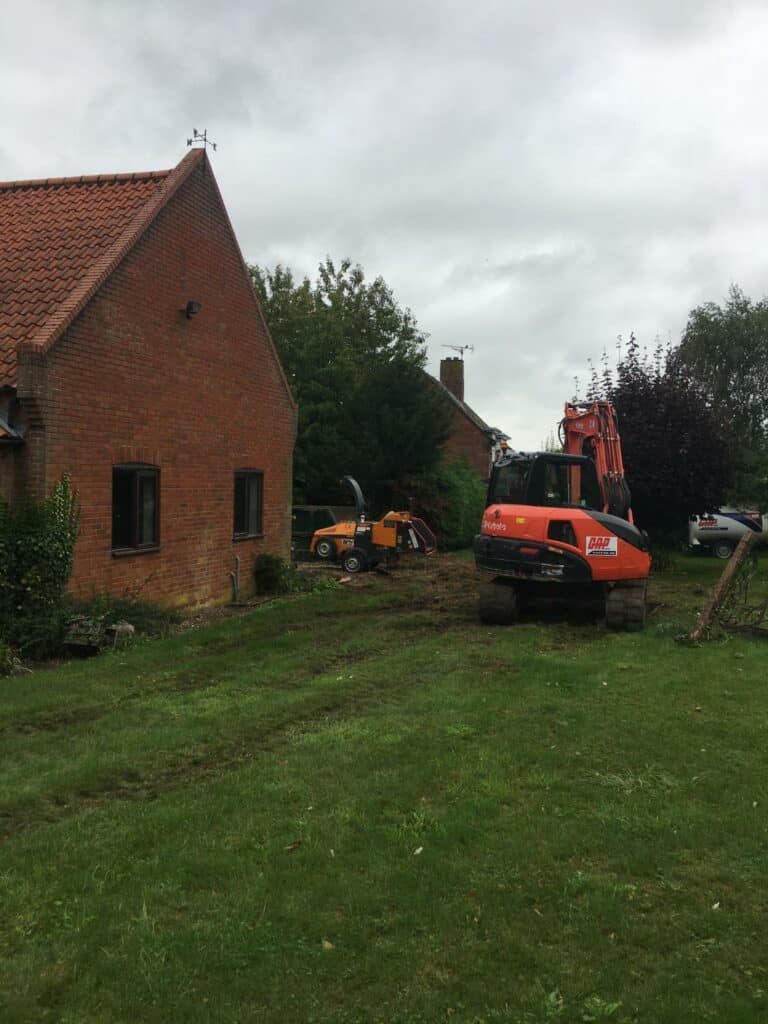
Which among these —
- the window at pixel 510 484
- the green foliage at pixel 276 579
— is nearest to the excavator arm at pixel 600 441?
the window at pixel 510 484

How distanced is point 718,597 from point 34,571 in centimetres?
906

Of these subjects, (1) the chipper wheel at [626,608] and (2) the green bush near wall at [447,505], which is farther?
(2) the green bush near wall at [447,505]

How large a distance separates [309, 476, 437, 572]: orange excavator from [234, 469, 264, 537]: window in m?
4.69

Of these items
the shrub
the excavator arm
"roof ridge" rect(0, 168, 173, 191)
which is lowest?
the shrub

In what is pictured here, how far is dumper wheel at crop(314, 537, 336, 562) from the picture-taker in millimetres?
22578

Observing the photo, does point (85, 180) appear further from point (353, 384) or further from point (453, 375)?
point (453, 375)

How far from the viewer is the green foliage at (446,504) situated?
29859 millimetres

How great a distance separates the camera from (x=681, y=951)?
12.4ft

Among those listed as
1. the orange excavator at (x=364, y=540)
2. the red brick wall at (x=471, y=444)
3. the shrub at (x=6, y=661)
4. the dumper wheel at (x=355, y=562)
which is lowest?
the shrub at (x=6, y=661)

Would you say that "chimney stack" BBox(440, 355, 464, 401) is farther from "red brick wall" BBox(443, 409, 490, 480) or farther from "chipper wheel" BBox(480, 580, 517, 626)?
"chipper wheel" BBox(480, 580, 517, 626)

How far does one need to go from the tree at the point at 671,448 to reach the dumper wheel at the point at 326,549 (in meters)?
8.00

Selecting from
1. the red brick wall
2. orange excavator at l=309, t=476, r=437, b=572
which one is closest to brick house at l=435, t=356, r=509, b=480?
the red brick wall

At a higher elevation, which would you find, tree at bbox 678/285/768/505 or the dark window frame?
tree at bbox 678/285/768/505

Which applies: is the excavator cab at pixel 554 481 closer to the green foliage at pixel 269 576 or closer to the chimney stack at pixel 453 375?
the green foliage at pixel 269 576
